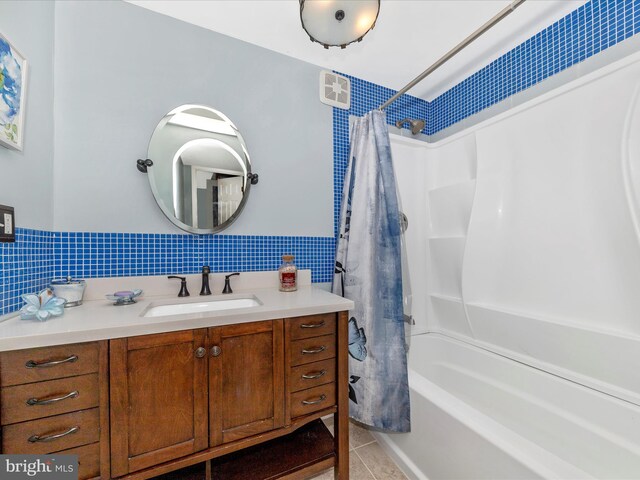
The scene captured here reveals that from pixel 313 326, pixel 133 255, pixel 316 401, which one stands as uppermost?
pixel 133 255

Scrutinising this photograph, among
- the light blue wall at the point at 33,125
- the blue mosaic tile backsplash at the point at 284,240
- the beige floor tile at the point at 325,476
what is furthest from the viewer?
the beige floor tile at the point at 325,476

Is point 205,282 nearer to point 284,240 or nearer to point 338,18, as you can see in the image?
point 284,240

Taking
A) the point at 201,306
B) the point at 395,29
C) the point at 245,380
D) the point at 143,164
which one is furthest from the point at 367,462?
the point at 395,29

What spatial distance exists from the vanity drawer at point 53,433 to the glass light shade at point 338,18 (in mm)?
1544

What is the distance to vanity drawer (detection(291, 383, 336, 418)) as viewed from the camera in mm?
1090

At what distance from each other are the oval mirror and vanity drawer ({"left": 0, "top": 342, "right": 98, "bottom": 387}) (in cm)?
71

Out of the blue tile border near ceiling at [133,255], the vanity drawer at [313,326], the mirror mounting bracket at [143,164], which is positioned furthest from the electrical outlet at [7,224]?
the vanity drawer at [313,326]

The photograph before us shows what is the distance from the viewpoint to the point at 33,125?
1048mm

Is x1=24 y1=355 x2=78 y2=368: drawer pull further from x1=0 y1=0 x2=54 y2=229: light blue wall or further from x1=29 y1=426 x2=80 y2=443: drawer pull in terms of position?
x1=0 y1=0 x2=54 y2=229: light blue wall

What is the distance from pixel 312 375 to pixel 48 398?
0.85 metres

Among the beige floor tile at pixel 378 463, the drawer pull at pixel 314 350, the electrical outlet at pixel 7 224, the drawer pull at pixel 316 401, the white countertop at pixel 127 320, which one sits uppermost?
the electrical outlet at pixel 7 224

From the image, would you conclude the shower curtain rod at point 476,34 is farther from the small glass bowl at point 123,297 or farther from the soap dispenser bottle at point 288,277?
the small glass bowl at point 123,297

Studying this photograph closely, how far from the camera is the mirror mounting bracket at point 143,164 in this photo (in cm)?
129

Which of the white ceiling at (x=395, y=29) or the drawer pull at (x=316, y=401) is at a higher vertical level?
the white ceiling at (x=395, y=29)
